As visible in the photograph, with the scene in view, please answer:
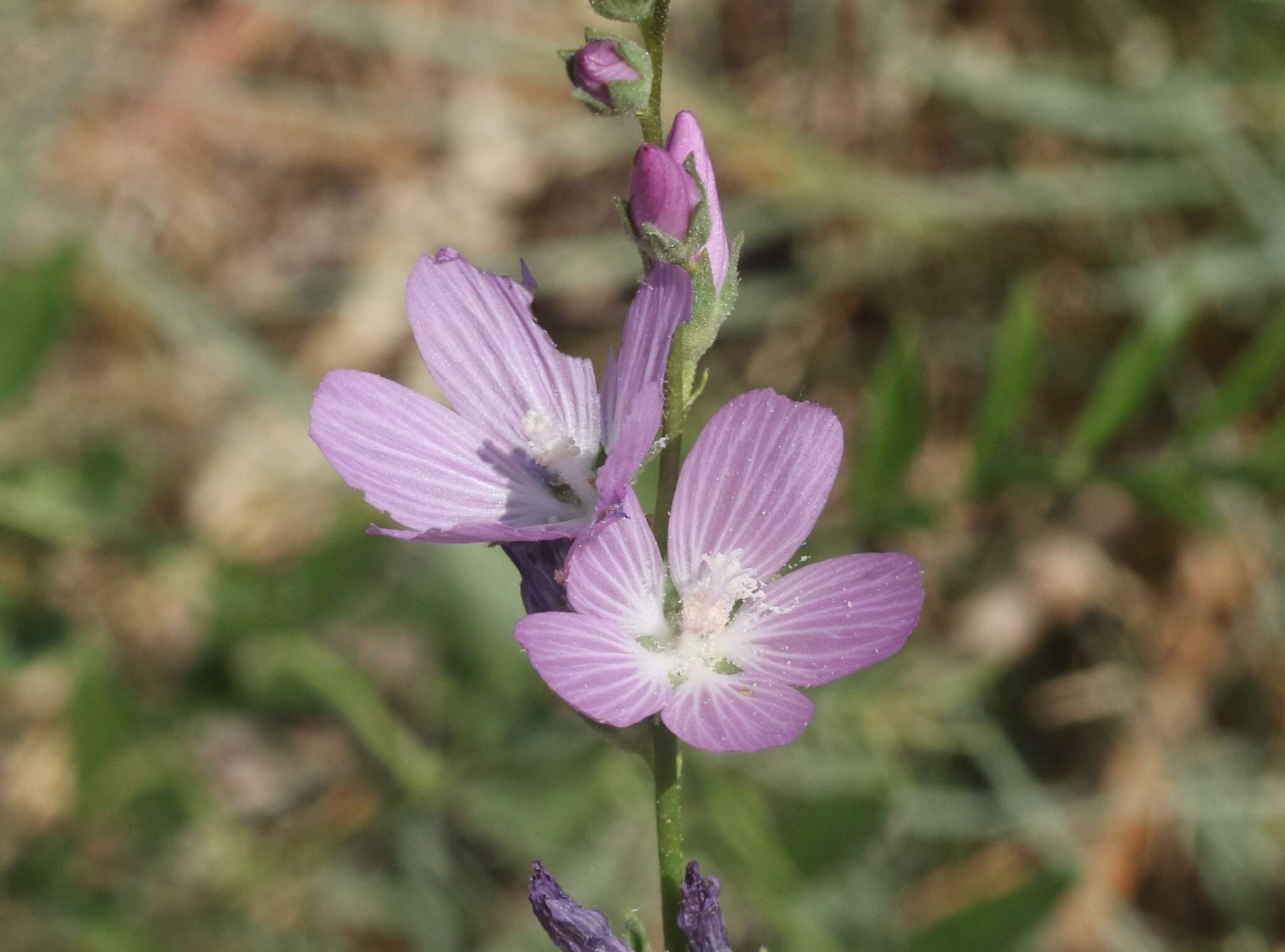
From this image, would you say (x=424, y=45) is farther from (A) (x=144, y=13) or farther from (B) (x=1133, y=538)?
(B) (x=1133, y=538)

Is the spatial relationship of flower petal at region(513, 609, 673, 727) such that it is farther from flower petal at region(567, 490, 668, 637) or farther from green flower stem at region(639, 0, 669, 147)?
green flower stem at region(639, 0, 669, 147)

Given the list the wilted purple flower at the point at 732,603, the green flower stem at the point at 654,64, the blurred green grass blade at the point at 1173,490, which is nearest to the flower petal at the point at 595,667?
the wilted purple flower at the point at 732,603

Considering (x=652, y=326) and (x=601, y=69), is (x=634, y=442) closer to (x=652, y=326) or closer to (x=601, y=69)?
(x=652, y=326)

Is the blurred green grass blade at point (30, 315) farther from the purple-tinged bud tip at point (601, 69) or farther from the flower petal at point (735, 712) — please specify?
the flower petal at point (735, 712)

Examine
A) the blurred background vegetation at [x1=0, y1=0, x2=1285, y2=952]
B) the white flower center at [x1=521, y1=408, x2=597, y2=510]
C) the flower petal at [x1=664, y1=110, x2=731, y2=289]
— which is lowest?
the blurred background vegetation at [x1=0, y1=0, x2=1285, y2=952]

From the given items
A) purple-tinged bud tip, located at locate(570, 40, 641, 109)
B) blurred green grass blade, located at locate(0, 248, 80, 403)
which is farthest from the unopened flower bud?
blurred green grass blade, located at locate(0, 248, 80, 403)

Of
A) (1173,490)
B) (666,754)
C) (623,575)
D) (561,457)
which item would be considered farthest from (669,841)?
(1173,490)
